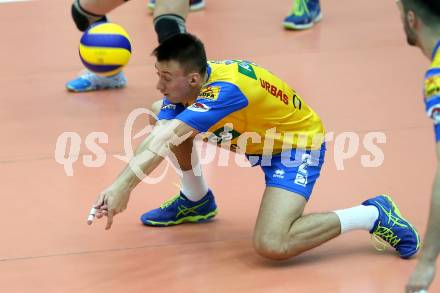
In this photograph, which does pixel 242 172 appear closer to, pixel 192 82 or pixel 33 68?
pixel 192 82

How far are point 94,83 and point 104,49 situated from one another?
56 centimetres

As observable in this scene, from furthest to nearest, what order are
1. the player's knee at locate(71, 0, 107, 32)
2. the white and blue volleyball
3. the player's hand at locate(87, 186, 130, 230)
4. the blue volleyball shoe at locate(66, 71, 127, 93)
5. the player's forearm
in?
the blue volleyball shoe at locate(66, 71, 127, 93)
the player's knee at locate(71, 0, 107, 32)
the white and blue volleyball
the player's hand at locate(87, 186, 130, 230)
the player's forearm

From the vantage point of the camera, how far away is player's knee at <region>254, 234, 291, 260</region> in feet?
13.2

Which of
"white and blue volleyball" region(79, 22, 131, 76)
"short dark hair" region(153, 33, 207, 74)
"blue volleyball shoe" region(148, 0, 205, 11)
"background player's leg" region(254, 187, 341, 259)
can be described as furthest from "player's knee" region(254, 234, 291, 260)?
"blue volleyball shoe" region(148, 0, 205, 11)

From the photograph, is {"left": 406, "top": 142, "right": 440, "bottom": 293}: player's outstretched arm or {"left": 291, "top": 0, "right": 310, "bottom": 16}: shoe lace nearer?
{"left": 406, "top": 142, "right": 440, "bottom": 293}: player's outstretched arm

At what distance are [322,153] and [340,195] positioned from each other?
20.0 inches

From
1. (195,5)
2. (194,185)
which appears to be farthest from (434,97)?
(195,5)

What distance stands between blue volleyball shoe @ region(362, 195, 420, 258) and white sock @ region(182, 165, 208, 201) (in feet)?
2.90

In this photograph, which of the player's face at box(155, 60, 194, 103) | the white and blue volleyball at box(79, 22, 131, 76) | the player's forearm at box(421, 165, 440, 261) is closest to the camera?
the player's forearm at box(421, 165, 440, 261)

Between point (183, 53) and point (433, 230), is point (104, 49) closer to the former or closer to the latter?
point (183, 53)

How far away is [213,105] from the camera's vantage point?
387cm

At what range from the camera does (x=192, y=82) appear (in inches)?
158

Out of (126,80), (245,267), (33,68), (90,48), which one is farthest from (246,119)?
(33,68)

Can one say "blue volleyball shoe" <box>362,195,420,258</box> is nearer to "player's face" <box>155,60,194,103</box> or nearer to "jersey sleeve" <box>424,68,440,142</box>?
"player's face" <box>155,60,194,103</box>
